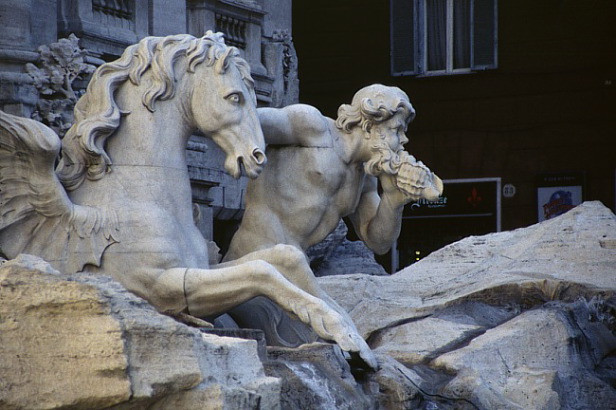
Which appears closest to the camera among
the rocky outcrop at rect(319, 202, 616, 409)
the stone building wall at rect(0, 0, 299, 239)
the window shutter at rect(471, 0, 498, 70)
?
the rocky outcrop at rect(319, 202, 616, 409)

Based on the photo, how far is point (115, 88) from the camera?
7.42 metres

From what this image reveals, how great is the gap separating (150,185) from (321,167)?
112cm

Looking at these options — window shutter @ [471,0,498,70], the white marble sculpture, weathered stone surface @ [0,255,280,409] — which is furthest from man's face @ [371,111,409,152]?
Result: window shutter @ [471,0,498,70]

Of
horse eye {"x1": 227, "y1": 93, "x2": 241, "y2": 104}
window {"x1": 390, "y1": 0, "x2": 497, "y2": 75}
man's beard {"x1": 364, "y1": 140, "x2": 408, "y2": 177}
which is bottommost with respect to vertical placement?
man's beard {"x1": 364, "y1": 140, "x2": 408, "y2": 177}

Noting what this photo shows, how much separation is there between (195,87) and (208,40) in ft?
0.82

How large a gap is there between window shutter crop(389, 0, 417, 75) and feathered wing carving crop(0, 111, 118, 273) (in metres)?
12.8

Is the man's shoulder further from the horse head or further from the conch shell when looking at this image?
the horse head

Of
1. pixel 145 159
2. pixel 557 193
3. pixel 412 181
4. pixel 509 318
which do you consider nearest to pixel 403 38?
pixel 557 193

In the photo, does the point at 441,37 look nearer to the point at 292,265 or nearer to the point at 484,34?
the point at 484,34

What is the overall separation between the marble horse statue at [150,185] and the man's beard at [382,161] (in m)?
0.84

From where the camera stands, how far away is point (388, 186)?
324 inches

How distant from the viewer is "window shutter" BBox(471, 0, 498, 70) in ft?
63.2

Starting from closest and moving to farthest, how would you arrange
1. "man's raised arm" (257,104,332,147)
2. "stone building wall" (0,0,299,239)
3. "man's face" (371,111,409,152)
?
"man's raised arm" (257,104,332,147), "man's face" (371,111,409,152), "stone building wall" (0,0,299,239)

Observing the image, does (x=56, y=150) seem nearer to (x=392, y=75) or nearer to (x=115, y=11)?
(x=115, y=11)
